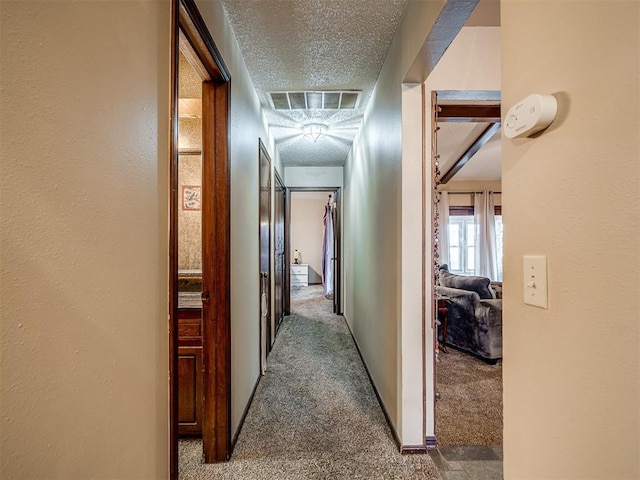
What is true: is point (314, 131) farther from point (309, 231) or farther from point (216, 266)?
point (309, 231)

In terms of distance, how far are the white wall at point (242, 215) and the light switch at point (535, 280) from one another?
153 cm

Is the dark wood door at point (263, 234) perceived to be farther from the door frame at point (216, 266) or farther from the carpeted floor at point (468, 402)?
the carpeted floor at point (468, 402)

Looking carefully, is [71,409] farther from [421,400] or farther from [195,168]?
[195,168]

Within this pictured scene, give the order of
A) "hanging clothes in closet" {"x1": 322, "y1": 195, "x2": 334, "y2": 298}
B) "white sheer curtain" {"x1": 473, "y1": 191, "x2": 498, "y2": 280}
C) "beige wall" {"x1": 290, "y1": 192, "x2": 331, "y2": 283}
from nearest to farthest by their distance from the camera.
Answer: "white sheer curtain" {"x1": 473, "y1": 191, "x2": 498, "y2": 280}, "hanging clothes in closet" {"x1": 322, "y1": 195, "x2": 334, "y2": 298}, "beige wall" {"x1": 290, "y1": 192, "x2": 331, "y2": 283}

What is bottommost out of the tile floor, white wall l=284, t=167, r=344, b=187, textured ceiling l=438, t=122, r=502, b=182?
the tile floor

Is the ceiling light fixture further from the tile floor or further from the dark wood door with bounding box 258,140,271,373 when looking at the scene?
the tile floor

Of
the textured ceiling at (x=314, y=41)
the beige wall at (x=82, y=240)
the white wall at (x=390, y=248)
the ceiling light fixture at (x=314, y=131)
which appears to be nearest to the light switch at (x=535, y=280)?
the beige wall at (x=82, y=240)

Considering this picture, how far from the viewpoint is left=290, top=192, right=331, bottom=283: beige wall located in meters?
8.98

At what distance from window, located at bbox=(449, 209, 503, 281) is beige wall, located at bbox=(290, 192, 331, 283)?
3601mm

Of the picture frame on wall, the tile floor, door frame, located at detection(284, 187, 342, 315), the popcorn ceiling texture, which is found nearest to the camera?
the tile floor

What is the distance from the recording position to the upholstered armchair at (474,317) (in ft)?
10.4

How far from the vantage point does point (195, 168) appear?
244 cm

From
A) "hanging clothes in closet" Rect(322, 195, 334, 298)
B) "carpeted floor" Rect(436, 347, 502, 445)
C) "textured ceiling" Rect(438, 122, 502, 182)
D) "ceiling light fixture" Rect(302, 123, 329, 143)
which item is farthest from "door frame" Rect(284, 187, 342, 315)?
"carpeted floor" Rect(436, 347, 502, 445)

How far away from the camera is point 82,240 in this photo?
67 cm
